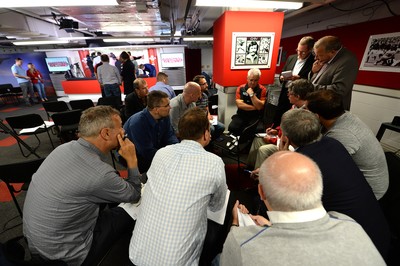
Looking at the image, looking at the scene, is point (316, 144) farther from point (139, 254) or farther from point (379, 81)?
point (379, 81)

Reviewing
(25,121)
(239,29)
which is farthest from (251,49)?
(25,121)

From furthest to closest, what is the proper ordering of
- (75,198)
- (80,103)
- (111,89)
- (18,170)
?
(111,89), (80,103), (18,170), (75,198)

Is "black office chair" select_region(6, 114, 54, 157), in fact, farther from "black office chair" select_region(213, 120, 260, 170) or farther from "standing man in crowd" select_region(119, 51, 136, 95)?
"black office chair" select_region(213, 120, 260, 170)

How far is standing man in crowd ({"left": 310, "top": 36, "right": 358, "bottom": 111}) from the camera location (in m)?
2.00

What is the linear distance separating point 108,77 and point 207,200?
5.13 meters

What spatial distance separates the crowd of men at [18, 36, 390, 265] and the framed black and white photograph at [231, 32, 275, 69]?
7.13 feet

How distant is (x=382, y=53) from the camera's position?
11.0ft

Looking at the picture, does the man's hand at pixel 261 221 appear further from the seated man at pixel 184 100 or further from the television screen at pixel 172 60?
the television screen at pixel 172 60

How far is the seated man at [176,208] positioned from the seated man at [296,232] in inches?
10.5

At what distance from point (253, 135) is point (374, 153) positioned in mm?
1539

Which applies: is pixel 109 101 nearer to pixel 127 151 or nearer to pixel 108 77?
pixel 108 77

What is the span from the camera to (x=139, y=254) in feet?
3.30

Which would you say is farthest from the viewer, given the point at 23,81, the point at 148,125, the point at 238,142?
the point at 23,81

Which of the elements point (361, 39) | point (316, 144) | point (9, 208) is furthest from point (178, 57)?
point (316, 144)
